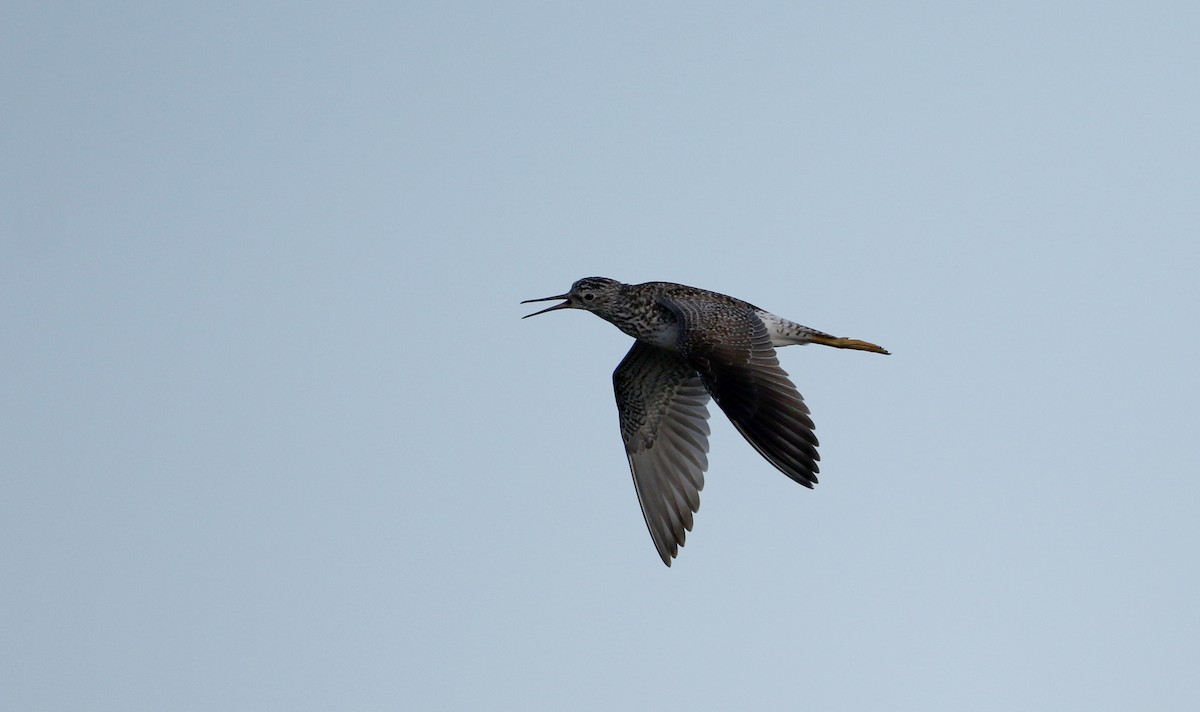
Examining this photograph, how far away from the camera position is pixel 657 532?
19.3 metres

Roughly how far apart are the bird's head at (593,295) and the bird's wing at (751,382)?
96 cm

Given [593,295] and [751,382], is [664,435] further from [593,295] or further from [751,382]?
[751,382]

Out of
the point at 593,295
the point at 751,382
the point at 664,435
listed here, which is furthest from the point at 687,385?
the point at 751,382

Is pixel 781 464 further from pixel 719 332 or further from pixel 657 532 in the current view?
pixel 657 532

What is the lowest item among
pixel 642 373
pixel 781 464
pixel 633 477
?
pixel 781 464

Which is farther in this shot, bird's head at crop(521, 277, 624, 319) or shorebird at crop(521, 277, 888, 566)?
bird's head at crop(521, 277, 624, 319)

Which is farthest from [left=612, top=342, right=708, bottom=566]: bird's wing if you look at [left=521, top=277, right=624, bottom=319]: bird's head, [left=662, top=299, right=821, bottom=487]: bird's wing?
[left=662, top=299, right=821, bottom=487]: bird's wing

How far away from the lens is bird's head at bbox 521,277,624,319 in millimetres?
19203

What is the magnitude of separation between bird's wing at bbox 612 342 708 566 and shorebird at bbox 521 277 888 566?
0.01 meters

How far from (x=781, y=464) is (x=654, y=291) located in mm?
4379

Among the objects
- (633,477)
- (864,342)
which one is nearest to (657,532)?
(633,477)

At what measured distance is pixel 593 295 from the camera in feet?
63.4

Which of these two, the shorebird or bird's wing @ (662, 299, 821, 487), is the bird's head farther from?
bird's wing @ (662, 299, 821, 487)

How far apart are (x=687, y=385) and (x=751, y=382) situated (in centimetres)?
392
